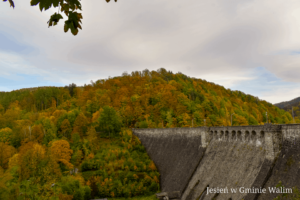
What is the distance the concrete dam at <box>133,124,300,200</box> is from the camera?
60.2 feet

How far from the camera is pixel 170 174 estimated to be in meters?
36.7

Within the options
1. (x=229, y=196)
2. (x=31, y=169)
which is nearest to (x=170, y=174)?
(x=229, y=196)

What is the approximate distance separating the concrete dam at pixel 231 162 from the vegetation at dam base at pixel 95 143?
6288 millimetres

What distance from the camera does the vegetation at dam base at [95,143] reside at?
3136 cm

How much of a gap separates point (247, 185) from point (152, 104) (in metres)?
55.2

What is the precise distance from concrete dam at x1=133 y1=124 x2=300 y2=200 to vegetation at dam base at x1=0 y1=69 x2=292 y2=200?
248 inches

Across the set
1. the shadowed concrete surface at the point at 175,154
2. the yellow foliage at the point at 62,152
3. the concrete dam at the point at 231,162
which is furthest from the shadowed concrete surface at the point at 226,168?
the yellow foliage at the point at 62,152

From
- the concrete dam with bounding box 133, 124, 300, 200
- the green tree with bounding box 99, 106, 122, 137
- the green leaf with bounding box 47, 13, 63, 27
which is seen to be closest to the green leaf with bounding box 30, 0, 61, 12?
the green leaf with bounding box 47, 13, 63, 27

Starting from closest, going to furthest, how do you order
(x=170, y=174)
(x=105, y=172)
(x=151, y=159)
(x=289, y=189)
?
(x=289, y=189) < (x=170, y=174) < (x=105, y=172) < (x=151, y=159)

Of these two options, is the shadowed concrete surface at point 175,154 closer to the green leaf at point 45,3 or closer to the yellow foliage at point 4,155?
the green leaf at point 45,3

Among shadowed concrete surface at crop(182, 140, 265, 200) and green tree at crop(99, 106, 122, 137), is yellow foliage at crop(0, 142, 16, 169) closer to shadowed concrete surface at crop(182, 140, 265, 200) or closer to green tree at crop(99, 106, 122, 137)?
green tree at crop(99, 106, 122, 137)

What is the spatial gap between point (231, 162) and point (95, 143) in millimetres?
37234

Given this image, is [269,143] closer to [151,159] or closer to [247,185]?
[247,185]

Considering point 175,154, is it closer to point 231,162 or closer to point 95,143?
point 231,162
